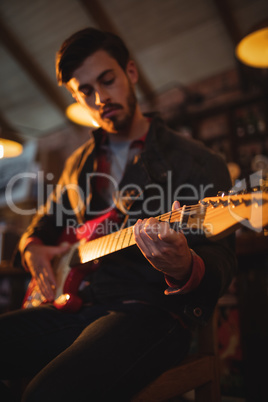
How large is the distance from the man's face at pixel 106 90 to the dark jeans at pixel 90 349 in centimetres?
84

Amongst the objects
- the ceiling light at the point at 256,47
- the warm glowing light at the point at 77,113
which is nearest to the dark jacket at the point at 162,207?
the ceiling light at the point at 256,47

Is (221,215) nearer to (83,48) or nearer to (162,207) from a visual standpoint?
(162,207)

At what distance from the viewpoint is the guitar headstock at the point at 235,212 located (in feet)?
2.43

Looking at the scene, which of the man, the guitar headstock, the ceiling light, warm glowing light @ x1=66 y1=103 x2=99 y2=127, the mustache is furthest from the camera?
warm glowing light @ x1=66 y1=103 x2=99 y2=127

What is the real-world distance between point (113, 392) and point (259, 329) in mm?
859

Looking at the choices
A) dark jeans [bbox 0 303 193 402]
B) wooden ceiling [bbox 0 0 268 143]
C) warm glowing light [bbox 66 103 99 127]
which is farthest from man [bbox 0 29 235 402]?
wooden ceiling [bbox 0 0 268 143]

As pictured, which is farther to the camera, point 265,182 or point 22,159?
point 22,159

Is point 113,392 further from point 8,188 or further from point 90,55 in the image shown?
point 8,188

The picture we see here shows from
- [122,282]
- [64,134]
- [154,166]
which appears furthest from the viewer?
[64,134]

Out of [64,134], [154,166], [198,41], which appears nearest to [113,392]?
[154,166]

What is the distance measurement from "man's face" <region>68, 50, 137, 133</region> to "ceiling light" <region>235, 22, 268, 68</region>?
1114 millimetres

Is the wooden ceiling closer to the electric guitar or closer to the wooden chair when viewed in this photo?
the electric guitar

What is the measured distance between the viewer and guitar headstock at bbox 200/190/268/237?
0.74m

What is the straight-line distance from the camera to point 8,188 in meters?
5.75
